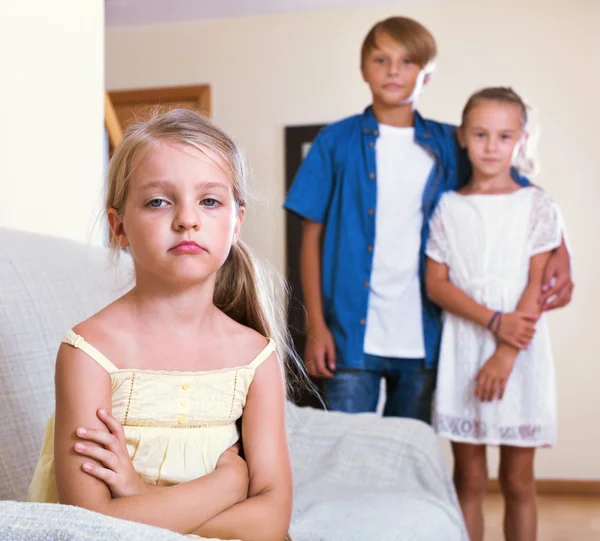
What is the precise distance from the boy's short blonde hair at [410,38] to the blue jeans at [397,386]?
79 centimetres

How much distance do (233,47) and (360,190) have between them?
2.49 metres

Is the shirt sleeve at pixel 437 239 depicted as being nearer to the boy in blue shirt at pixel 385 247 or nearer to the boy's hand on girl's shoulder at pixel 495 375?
the boy in blue shirt at pixel 385 247

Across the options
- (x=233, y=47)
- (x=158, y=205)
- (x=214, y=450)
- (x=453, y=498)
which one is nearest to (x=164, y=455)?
(x=214, y=450)

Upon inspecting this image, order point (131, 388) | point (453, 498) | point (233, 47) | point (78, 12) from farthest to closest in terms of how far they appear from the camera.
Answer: point (233, 47) < point (78, 12) < point (453, 498) < point (131, 388)

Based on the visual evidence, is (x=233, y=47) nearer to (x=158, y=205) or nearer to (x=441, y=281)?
(x=441, y=281)

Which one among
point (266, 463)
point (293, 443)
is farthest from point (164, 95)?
point (266, 463)

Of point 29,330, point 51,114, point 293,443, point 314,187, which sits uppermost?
point 51,114

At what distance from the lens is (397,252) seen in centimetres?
220

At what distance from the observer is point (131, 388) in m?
0.88

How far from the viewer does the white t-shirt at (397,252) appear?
2.17 meters

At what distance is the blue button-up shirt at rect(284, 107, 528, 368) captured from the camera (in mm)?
2189

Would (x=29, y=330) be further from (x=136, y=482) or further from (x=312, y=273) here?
(x=312, y=273)

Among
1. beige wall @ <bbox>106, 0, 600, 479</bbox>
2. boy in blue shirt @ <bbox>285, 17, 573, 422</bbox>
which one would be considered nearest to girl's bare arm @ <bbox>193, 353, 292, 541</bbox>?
boy in blue shirt @ <bbox>285, 17, 573, 422</bbox>

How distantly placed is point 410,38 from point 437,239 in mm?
526
